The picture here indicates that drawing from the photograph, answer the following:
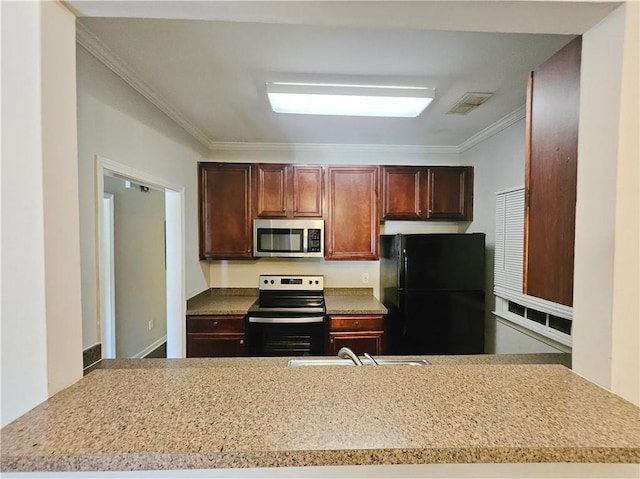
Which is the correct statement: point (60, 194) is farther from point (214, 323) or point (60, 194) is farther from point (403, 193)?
point (403, 193)

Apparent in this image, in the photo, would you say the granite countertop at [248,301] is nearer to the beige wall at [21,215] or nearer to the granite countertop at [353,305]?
the granite countertop at [353,305]

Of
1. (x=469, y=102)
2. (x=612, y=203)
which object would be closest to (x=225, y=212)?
(x=469, y=102)

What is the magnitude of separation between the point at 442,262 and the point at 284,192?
1645 millimetres

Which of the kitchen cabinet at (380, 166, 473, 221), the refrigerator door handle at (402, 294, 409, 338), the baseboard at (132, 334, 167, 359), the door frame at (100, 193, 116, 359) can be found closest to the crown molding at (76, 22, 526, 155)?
the kitchen cabinet at (380, 166, 473, 221)

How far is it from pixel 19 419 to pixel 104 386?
0.52ft

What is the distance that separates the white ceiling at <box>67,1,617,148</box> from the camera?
0.77 m

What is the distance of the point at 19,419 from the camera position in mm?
667

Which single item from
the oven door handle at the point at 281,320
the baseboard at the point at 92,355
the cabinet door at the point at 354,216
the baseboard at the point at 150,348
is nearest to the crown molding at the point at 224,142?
the cabinet door at the point at 354,216

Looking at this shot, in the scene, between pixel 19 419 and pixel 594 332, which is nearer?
pixel 19 419

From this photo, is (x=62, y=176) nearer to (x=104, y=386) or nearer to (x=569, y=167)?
(x=104, y=386)

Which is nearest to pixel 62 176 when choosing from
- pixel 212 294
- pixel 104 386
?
pixel 104 386

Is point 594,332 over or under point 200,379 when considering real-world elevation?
over

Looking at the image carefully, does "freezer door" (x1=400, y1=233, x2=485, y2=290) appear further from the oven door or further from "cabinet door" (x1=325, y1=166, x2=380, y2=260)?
the oven door

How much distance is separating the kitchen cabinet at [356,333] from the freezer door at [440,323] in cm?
22
